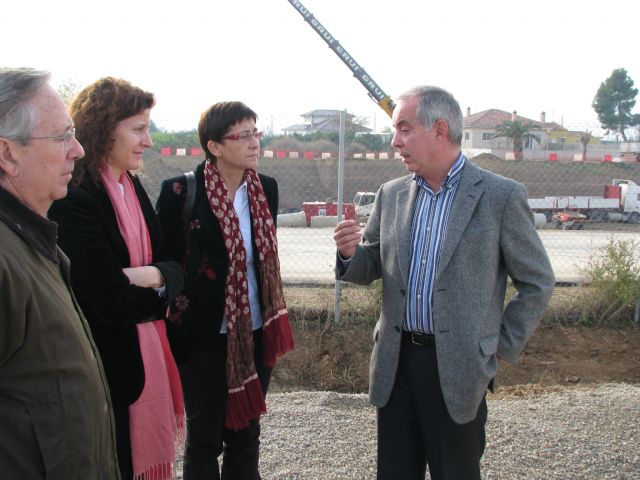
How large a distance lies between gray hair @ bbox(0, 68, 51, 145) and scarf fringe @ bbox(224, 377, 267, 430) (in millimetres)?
1690

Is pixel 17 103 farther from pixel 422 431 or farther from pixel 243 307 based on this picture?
pixel 422 431

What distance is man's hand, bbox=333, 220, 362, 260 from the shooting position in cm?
285

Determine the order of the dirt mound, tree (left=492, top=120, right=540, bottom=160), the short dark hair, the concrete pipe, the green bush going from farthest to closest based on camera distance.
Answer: tree (left=492, top=120, right=540, bottom=160) < the concrete pipe < the green bush < the dirt mound < the short dark hair

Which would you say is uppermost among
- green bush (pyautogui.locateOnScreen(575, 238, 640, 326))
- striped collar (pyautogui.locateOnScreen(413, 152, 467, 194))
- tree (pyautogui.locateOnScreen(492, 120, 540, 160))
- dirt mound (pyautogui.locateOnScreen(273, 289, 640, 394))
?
A: tree (pyautogui.locateOnScreen(492, 120, 540, 160))

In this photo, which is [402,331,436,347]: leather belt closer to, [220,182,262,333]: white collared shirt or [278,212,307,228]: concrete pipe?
[220,182,262,333]: white collared shirt

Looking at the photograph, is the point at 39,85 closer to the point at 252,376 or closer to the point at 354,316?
the point at 252,376

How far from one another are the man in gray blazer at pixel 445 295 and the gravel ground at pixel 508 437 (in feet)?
3.66

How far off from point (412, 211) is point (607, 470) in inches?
88.5

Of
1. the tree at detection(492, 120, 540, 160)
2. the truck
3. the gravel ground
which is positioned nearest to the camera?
the gravel ground

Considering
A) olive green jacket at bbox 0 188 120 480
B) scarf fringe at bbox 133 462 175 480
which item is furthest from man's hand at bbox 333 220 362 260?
olive green jacket at bbox 0 188 120 480

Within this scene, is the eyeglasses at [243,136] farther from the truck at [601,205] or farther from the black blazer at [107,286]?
the truck at [601,205]

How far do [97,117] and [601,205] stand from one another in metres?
23.5

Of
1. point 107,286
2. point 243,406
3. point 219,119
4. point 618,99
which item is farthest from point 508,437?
point 618,99

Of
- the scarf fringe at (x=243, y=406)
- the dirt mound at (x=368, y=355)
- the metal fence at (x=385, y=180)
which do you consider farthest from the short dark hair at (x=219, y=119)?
the metal fence at (x=385, y=180)
